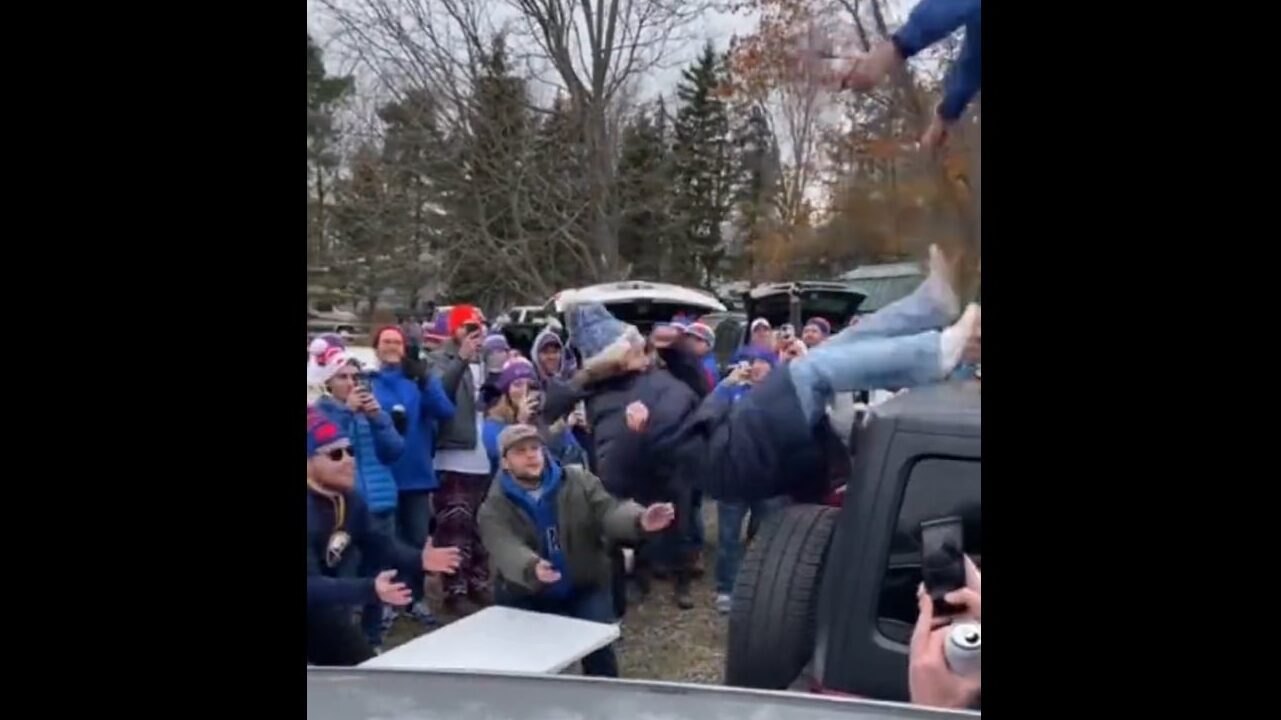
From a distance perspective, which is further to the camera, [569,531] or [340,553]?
[569,531]

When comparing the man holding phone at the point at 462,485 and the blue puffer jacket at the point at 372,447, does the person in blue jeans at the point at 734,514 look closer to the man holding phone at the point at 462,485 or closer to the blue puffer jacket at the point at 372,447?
the man holding phone at the point at 462,485

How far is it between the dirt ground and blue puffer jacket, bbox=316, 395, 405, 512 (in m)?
0.43

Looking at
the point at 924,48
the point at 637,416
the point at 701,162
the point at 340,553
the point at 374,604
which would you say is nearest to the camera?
the point at 924,48

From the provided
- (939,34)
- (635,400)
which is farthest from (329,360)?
(939,34)

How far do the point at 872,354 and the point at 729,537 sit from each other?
843mm

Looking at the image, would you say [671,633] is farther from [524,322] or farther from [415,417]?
[524,322]

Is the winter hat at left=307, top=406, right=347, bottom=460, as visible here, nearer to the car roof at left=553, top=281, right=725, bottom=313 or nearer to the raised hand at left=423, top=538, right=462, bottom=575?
the raised hand at left=423, top=538, right=462, bottom=575

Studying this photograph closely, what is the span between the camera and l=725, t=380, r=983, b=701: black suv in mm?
2010

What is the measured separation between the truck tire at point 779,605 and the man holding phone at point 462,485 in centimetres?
146

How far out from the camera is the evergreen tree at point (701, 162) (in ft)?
15.1

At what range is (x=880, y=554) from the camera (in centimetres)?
210
